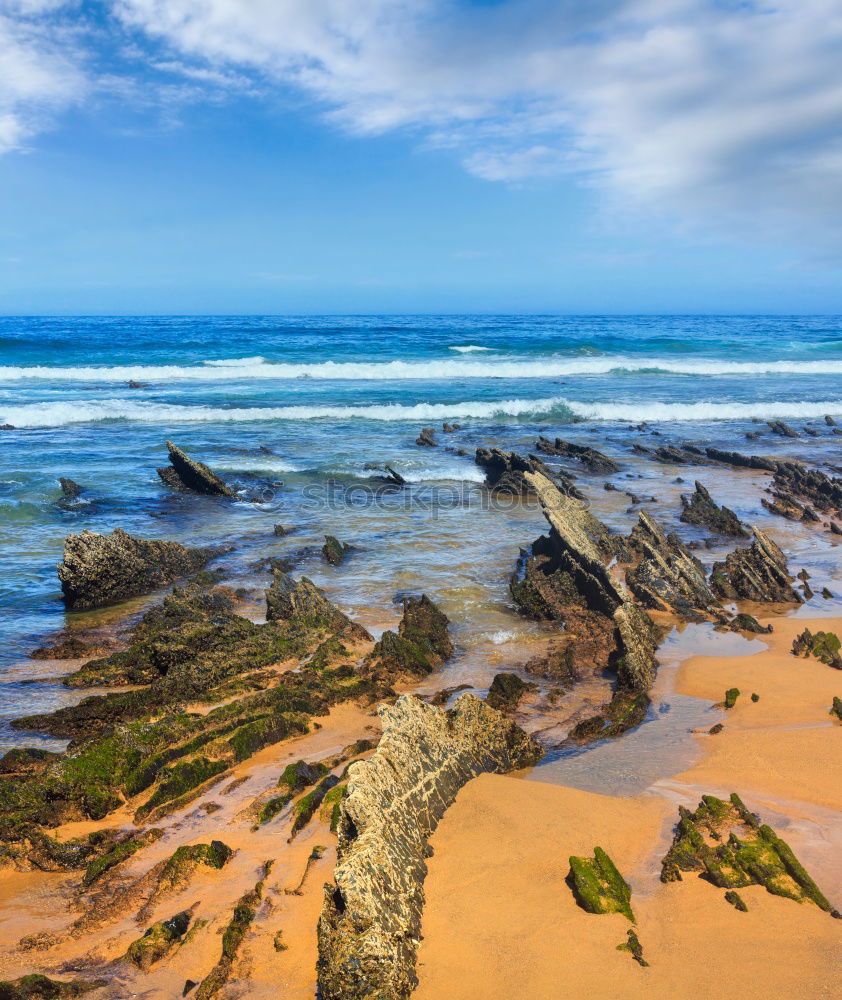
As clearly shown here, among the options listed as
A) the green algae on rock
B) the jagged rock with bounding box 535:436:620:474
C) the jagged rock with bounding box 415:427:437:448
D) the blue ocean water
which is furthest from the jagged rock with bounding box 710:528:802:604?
the jagged rock with bounding box 415:427:437:448

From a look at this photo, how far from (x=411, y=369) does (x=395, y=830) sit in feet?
135

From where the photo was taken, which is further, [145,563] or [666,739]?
[145,563]

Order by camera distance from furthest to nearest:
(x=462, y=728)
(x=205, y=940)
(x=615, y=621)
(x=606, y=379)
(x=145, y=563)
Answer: (x=606, y=379), (x=145, y=563), (x=615, y=621), (x=462, y=728), (x=205, y=940)

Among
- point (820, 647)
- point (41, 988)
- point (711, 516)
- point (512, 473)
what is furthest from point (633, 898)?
point (512, 473)

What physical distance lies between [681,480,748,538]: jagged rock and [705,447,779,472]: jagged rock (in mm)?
5425

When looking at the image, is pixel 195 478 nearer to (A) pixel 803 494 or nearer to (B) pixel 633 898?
(A) pixel 803 494

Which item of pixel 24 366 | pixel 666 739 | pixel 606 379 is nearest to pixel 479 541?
pixel 666 739

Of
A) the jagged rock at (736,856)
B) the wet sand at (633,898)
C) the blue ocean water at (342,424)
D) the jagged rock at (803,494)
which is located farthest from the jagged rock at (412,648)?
the jagged rock at (803,494)

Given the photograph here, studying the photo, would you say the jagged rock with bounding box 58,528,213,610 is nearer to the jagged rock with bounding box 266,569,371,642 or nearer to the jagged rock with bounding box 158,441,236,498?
the jagged rock with bounding box 266,569,371,642

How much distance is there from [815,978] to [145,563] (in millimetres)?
9400

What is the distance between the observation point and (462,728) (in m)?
5.30

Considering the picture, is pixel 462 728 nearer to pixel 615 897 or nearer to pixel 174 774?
pixel 615 897

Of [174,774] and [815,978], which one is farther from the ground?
[815,978]

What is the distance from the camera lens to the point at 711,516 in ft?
44.6
